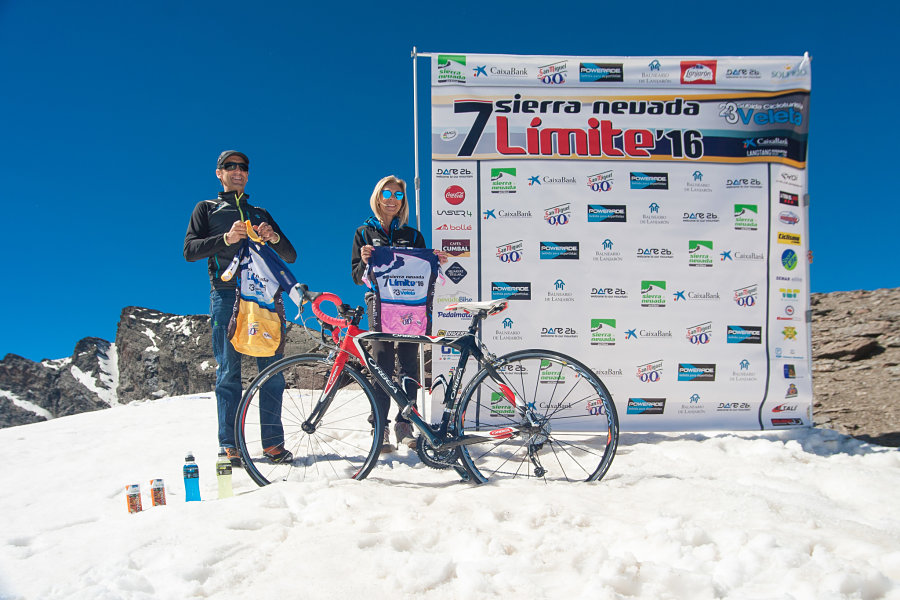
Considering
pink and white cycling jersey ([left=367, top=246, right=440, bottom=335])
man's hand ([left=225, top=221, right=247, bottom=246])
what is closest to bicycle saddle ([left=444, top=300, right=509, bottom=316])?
pink and white cycling jersey ([left=367, top=246, right=440, bottom=335])

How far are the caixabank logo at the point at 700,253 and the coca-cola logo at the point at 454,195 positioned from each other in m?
2.30

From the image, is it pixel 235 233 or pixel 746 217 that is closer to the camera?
pixel 235 233

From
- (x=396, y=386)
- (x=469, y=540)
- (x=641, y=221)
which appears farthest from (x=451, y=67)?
(x=469, y=540)

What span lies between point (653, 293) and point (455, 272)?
196 centimetres

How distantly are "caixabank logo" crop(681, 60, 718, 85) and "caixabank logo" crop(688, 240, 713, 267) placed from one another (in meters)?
1.61

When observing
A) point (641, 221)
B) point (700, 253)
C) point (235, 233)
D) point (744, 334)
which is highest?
point (641, 221)

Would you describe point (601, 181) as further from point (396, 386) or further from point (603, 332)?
point (396, 386)

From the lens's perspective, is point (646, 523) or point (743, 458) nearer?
point (646, 523)

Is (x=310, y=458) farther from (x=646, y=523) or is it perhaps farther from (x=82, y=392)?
(x=82, y=392)

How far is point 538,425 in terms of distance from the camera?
3.61m

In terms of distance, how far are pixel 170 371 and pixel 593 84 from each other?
4086cm

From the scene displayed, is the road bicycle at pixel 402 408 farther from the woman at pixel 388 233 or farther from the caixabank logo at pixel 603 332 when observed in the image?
the caixabank logo at pixel 603 332

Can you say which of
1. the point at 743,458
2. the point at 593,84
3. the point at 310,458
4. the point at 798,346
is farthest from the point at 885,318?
the point at 310,458

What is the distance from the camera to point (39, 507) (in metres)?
3.84
